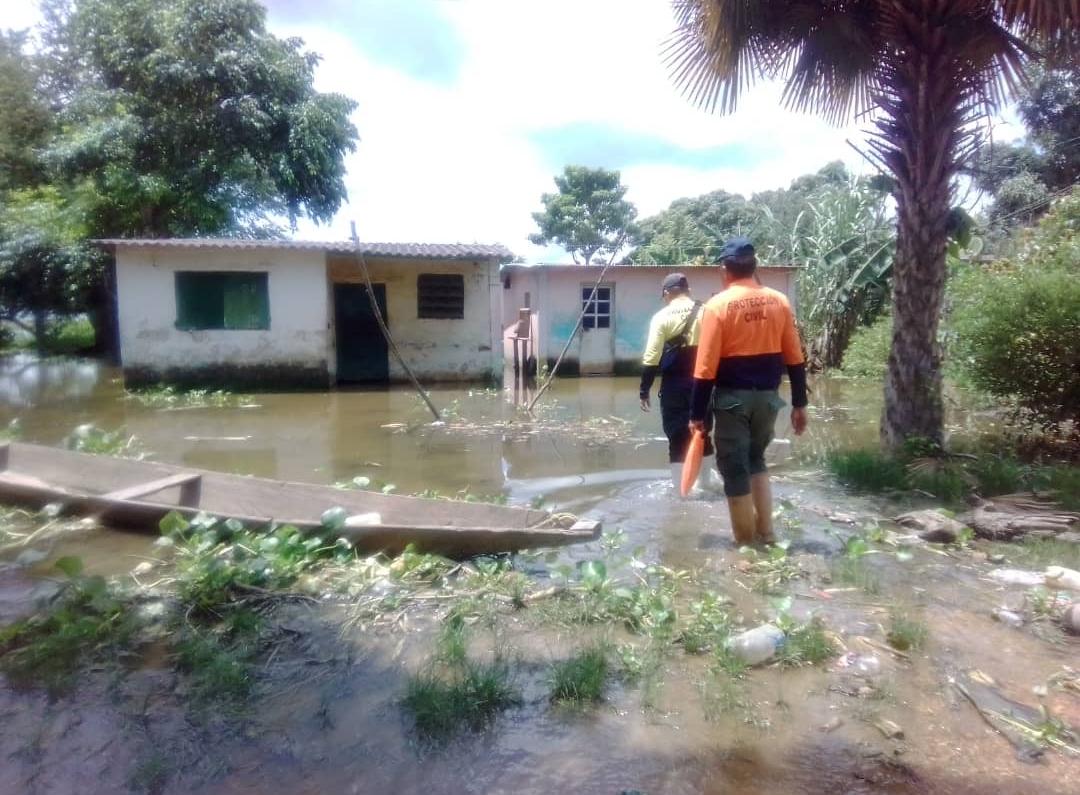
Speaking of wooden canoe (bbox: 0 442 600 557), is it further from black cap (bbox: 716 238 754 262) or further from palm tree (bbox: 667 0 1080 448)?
palm tree (bbox: 667 0 1080 448)

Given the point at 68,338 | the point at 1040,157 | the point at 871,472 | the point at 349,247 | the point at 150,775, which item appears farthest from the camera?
the point at 68,338

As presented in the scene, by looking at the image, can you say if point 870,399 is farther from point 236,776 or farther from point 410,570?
point 236,776

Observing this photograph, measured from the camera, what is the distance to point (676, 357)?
567 centimetres

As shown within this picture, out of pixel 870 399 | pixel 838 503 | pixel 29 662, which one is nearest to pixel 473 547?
pixel 29 662

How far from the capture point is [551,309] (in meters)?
16.8

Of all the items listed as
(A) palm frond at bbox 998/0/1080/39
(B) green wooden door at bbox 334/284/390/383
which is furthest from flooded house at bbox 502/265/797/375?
(A) palm frond at bbox 998/0/1080/39

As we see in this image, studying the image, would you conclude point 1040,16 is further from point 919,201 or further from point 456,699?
point 456,699

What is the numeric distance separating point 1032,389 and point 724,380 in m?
4.06

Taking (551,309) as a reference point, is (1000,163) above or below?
above

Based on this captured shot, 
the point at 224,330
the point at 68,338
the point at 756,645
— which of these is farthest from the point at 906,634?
the point at 68,338

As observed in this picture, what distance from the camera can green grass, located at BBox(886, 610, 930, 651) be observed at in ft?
10.8

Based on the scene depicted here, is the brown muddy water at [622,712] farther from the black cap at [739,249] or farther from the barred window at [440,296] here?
the barred window at [440,296]

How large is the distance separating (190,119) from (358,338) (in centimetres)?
782

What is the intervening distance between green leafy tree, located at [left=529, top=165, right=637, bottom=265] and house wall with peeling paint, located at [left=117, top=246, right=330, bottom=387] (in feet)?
51.5
